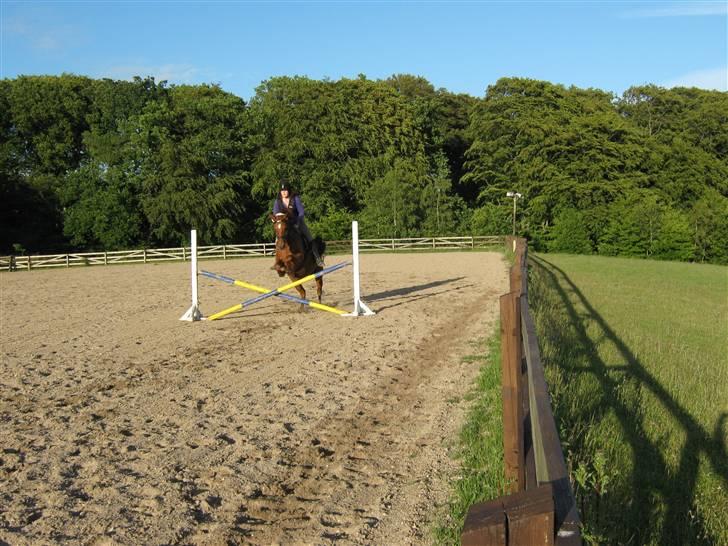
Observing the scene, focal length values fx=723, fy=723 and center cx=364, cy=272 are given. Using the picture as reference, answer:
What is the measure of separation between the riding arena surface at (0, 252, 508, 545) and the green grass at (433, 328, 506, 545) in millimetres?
109

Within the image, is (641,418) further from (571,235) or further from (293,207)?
(571,235)

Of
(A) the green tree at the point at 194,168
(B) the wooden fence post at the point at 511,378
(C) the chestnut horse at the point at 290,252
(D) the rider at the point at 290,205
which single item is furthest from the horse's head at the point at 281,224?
(A) the green tree at the point at 194,168

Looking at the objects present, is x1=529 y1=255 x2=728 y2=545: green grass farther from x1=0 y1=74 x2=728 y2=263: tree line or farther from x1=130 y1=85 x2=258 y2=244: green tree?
x1=0 y1=74 x2=728 y2=263: tree line

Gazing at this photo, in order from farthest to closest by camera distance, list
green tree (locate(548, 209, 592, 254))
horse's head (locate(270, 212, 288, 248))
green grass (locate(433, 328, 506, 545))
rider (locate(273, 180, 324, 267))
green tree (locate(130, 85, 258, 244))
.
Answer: green tree (locate(548, 209, 592, 254)) < green tree (locate(130, 85, 258, 244)) < rider (locate(273, 180, 324, 267)) < horse's head (locate(270, 212, 288, 248)) < green grass (locate(433, 328, 506, 545))

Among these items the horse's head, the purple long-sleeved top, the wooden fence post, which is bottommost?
the wooden fence post

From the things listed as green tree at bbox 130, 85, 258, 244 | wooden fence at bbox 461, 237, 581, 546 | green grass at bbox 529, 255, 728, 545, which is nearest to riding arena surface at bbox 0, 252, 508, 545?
wooden fence at bbox 461, 237, 581, 546

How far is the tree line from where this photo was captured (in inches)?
2064

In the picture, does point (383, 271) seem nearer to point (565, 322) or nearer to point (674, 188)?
point (565, 322)

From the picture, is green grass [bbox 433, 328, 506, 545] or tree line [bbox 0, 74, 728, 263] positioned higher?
tree line [bbox 0, 74, 728, 263]

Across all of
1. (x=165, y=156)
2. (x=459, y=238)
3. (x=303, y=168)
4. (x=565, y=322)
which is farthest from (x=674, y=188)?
(x=565, y=322)

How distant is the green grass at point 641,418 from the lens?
430 cm

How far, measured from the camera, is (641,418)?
6.90 m

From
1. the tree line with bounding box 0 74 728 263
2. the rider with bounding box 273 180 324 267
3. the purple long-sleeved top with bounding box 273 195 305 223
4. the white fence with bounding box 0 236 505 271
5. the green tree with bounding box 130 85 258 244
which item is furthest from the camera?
the tree line with bounding box 0 74 728 263

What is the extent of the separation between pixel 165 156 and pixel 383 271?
30088 mm
